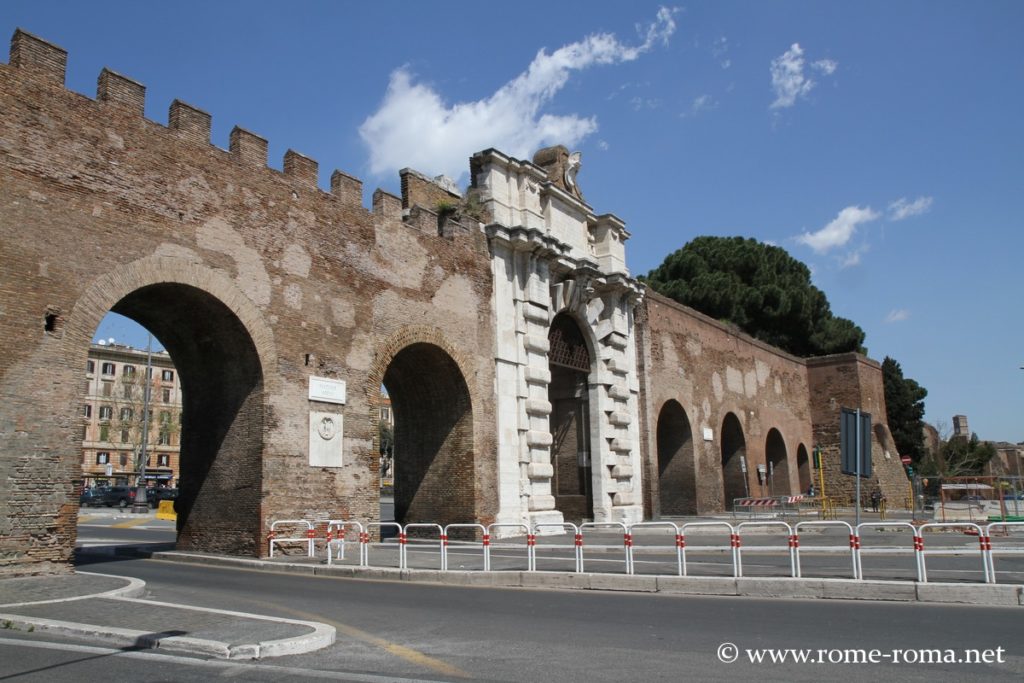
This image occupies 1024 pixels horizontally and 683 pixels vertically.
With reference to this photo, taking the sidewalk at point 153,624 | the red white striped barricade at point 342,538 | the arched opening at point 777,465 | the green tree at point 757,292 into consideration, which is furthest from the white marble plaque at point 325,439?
the green tree at point 757,292

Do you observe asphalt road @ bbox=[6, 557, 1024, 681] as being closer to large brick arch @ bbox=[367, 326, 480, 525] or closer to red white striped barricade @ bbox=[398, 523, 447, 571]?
red white striped barricade @ bbox=[398, 523, 447, 571]

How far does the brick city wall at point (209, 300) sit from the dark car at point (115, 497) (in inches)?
1066

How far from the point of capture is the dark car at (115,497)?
41.8m

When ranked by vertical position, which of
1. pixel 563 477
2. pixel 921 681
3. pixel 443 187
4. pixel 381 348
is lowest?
pixel 921 681

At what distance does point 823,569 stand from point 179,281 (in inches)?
442

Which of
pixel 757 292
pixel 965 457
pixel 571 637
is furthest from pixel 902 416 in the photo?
pixel 571 637

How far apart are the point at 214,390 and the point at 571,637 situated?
36.2 ft

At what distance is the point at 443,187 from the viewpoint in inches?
861

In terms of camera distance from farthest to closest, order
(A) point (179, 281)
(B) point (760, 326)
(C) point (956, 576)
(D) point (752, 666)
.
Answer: (B) point (760, 326) → (A) point (179, 281) → (C) point (956, 576) → (D) point (752, 666)

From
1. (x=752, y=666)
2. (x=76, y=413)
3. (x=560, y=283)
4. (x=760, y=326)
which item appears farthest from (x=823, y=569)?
(x=760, y=326)

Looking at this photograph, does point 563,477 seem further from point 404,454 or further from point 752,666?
point 752,666

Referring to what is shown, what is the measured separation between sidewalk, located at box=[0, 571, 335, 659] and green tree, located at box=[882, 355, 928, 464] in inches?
2131

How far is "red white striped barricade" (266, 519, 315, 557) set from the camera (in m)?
15.1

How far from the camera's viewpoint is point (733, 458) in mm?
36719
